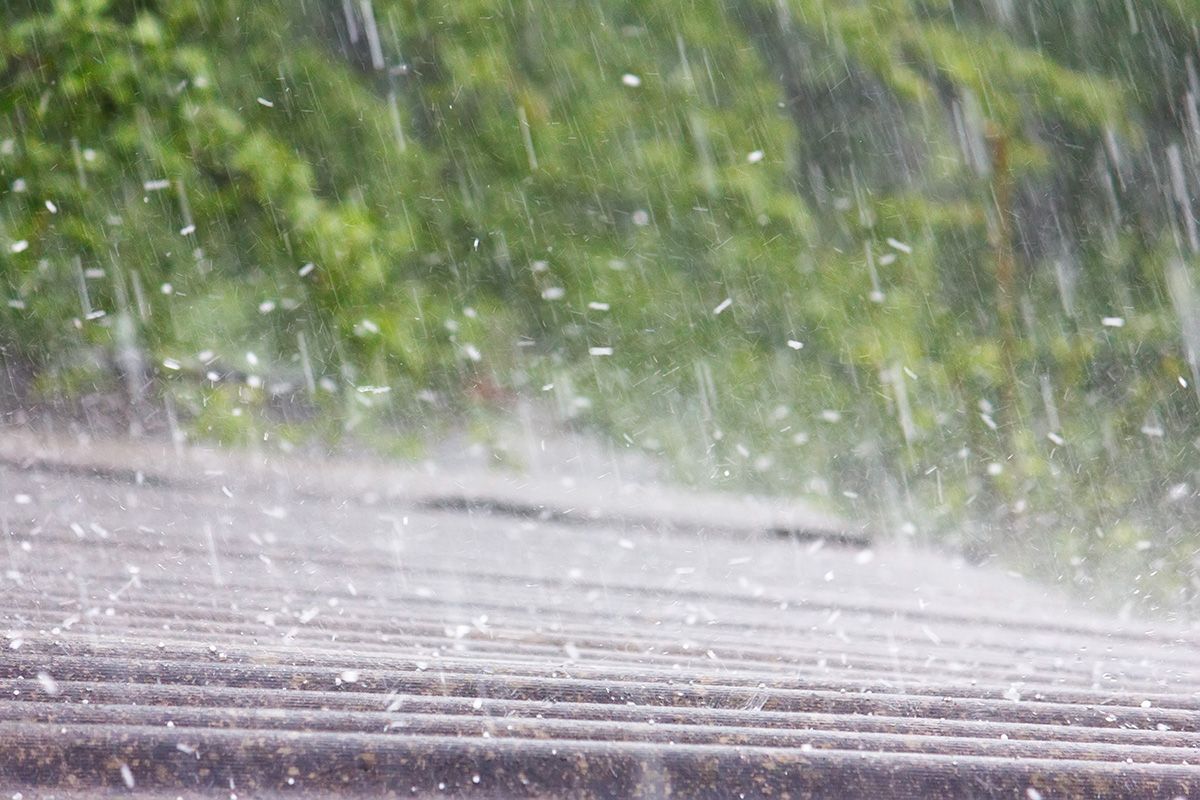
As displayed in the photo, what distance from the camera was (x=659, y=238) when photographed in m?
5.72

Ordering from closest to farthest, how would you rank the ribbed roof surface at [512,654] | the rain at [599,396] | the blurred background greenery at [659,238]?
1. the ribbed roof surface at [512,654]
2. the rain at [599,396]
3. the blurred background greenery at [659,238]

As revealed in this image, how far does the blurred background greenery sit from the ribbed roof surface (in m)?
1.30

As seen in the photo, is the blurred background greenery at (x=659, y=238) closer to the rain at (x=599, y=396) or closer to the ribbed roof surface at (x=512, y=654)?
the rain at (x=599, y=396)

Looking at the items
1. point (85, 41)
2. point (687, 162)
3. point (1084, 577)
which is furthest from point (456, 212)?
point (1084, 577)

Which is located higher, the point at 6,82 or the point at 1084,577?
the point at 6,82

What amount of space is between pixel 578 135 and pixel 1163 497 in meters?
4.77

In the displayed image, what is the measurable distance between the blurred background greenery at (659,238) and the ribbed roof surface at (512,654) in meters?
1.30

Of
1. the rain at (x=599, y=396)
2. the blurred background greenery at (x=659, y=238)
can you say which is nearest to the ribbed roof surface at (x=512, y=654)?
the rain at (x=599, y=396)

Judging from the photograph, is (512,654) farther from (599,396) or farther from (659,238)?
(599,396)

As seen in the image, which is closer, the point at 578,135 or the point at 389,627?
the point at 389,627

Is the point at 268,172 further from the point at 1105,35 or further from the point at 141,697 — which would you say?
the point at 1105,35

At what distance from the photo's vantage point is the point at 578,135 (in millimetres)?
5398

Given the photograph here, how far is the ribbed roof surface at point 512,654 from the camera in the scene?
1037 mm

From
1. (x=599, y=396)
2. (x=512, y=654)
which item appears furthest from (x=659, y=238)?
(x=512, y=654)
